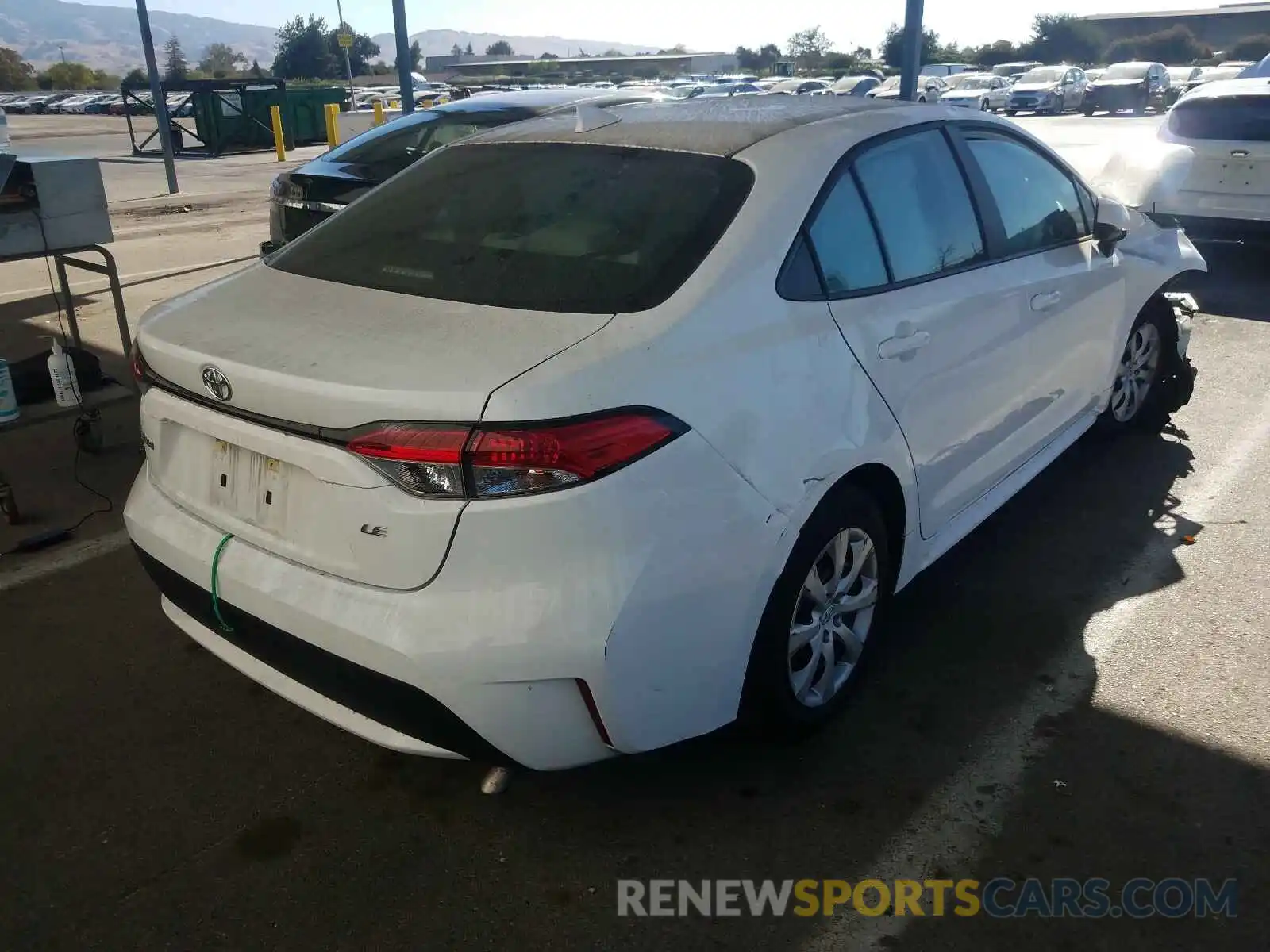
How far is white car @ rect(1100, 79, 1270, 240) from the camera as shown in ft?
27.2

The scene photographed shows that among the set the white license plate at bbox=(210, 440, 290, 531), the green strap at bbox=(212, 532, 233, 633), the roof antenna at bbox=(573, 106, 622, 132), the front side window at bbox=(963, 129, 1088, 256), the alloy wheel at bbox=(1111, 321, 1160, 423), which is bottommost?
the alloy wheel at bbox=(1111, 321, 1160, 423)

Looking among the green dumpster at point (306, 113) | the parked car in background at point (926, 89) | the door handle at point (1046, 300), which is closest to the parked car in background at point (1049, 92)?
the parked car in background at point (926, 89)

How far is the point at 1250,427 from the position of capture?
525 cm

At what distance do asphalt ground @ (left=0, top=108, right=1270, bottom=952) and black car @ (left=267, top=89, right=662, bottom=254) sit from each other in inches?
160

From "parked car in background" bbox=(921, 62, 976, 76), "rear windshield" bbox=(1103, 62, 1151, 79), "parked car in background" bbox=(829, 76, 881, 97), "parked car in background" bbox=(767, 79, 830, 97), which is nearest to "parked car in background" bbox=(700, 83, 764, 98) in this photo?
"parked car in background" bbox=(767, 79, 830, 97)

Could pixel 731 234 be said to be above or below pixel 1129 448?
above

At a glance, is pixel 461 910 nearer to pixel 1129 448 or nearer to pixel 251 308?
pixel 251 308

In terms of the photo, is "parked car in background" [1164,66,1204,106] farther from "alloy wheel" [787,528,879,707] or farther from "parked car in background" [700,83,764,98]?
"alloy wheel" [787,528,879,707]

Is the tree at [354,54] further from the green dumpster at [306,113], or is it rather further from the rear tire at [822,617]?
the rear tire at [822,617]

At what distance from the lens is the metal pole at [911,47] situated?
796cm

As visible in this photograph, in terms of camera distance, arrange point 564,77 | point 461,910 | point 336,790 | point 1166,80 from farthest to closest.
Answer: point 564,77
point 1166,80
point 336,790
point 461,910

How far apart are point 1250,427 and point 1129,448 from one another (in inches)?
28.6

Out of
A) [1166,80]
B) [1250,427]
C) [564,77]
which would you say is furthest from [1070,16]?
[1250,427]

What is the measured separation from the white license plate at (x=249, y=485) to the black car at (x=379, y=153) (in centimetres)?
477
